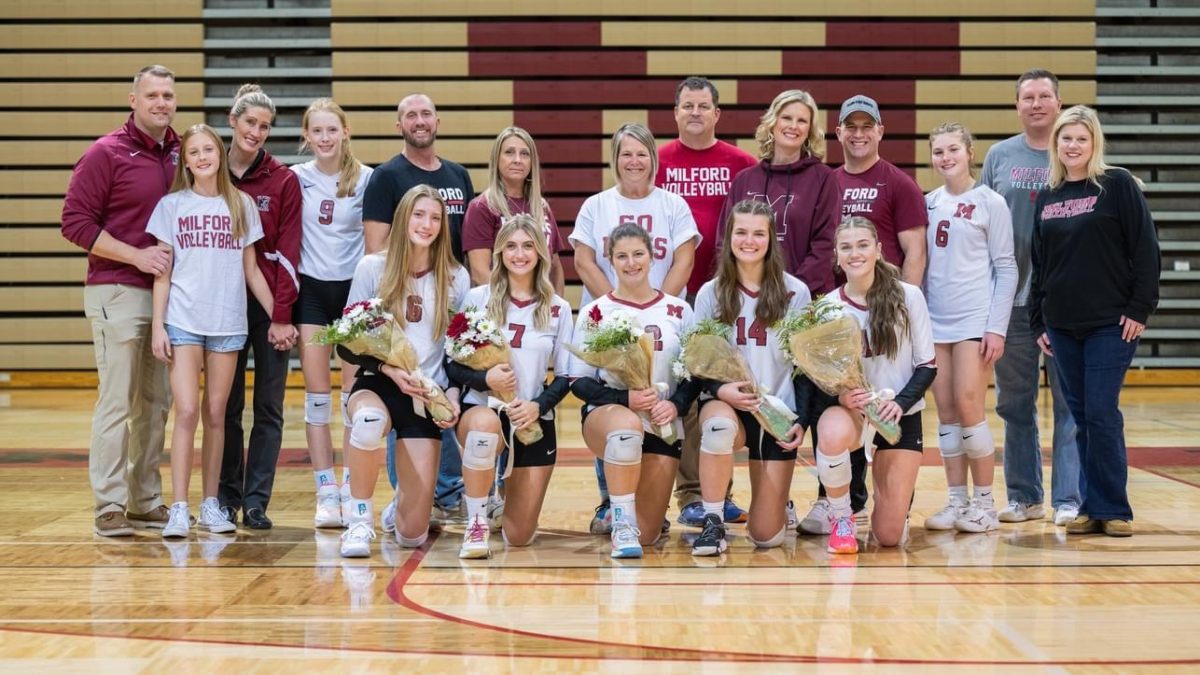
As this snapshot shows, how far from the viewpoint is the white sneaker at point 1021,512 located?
448 cm

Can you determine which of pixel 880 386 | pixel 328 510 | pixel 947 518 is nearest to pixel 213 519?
pixel 328 510

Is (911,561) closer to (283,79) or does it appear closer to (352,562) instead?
(352,562)

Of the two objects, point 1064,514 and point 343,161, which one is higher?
point 343,161

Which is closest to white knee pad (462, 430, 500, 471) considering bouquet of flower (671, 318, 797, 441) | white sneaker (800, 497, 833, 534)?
bouquet of flower (671, 318, 797, 441)

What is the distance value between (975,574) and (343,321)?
2149 millimetres

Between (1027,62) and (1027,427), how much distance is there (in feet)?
21.8

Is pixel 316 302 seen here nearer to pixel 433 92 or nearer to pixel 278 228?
pixel 278 228

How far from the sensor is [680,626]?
9.56 feet

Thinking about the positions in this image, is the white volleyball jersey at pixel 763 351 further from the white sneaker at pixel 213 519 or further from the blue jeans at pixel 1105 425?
the white sneaker at pixel 213 519

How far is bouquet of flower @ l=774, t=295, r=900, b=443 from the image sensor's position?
3.78 metres

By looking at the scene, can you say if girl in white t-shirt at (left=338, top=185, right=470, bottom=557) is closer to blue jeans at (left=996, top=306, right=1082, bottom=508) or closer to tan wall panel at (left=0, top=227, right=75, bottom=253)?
blue jeans at (left=996, top=306, right=1082, bottom=508)

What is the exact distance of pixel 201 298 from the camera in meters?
4.24

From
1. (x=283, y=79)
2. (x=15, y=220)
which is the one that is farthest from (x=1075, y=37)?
(x=15, y=220)

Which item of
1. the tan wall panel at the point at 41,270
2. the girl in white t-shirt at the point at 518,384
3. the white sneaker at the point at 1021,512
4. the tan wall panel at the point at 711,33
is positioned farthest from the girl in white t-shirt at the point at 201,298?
the tan wall panel at the point at 41,270
